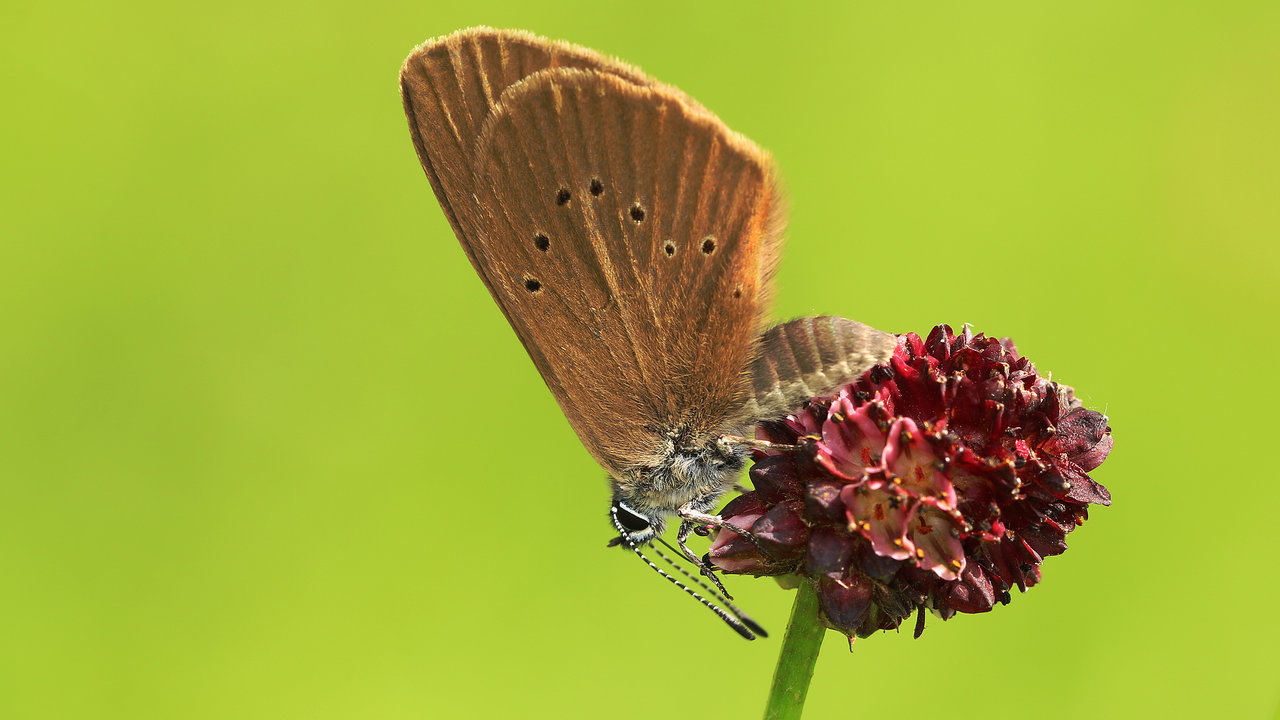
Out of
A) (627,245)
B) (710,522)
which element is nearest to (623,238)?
(627,245)

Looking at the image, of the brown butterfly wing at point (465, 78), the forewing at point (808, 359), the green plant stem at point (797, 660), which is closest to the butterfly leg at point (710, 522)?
the green plant stem at point (797, 660)

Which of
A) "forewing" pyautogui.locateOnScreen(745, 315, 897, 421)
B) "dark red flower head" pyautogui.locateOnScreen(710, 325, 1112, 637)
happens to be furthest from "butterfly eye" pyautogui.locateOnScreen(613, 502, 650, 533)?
"dark red flower head" pyautogui.locateOnScreen(710, 325, 1112, 637)

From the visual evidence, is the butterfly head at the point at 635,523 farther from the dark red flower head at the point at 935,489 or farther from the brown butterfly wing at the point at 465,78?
the brown butterfly wing at the point at 465,78

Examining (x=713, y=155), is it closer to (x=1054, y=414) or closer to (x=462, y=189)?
(x=462, y=189)

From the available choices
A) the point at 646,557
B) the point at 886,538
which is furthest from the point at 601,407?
the point at 886,538

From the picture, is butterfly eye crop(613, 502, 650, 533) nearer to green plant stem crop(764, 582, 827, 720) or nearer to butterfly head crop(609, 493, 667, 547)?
butterfly head crop(609, 493, 667, 547)

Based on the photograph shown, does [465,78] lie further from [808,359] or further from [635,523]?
[635,523]
